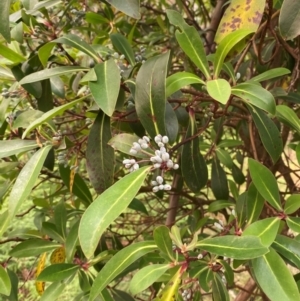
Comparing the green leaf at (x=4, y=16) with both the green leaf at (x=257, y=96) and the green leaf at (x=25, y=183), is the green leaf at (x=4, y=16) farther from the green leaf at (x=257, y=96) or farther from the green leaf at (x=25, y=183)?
the green leaf at (x=257, y=96)

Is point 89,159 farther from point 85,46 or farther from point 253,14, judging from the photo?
point 253,14

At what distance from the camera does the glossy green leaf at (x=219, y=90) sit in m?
0.52

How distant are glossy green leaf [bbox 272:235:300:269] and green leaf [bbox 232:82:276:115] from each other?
0.62 ft

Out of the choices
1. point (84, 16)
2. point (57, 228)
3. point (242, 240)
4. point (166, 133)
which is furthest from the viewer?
point (84, 16)

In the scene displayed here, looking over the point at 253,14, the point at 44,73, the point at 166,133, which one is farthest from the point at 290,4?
the point at 44,73

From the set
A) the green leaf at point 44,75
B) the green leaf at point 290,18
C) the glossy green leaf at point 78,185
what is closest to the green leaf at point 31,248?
the glossy green leaf at point 78,185

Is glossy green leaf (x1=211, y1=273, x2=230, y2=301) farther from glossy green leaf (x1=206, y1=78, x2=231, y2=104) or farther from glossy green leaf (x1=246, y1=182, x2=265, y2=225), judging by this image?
glossy green leaf (x1=206, y1=78, x2=231, y2=104)

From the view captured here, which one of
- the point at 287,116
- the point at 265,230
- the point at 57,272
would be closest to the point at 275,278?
the point at 265,230

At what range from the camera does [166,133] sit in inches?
24.7

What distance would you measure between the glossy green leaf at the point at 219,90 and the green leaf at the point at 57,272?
423 millimetres

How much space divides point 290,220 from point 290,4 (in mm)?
322

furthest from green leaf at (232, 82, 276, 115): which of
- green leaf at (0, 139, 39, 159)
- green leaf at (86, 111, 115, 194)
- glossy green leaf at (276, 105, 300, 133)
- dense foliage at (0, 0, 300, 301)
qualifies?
green leaf at (0, 139, 39, 159)

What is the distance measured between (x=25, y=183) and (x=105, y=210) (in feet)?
0.50

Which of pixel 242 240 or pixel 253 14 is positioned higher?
pixel 253 14
